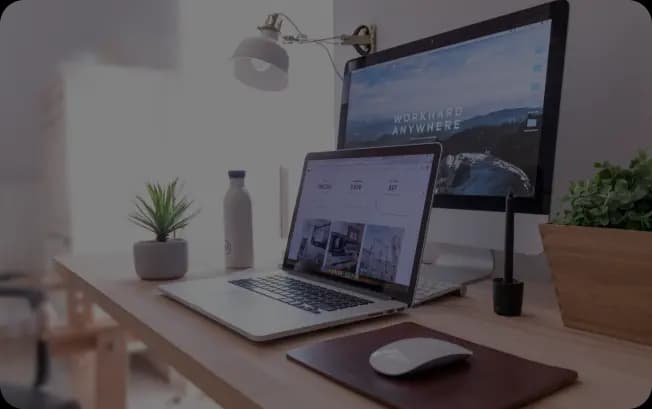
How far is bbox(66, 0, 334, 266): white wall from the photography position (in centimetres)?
178

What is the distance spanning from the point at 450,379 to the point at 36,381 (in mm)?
964

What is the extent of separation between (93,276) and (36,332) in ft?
0.99

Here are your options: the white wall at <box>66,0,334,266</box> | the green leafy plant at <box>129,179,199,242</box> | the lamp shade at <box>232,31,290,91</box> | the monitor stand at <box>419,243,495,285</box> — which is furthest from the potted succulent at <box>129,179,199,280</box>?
the white wall at <box>66,0,334,266</box>

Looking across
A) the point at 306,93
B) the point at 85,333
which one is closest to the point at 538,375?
the point at 85,333

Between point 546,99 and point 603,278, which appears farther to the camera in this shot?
point 546,99

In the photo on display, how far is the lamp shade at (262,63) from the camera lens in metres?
1.07

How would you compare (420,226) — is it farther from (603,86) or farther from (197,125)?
(197,125)

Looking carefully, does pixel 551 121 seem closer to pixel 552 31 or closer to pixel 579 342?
pixel 552 31

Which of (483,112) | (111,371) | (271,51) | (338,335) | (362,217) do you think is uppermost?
(271,51)

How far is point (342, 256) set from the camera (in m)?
0.78

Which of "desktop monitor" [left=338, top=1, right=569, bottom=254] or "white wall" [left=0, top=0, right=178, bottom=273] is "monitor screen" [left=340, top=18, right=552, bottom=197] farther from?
"white wall" [left=0, top=0, right=178, bottom=273]

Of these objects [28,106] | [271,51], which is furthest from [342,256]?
[28,106]

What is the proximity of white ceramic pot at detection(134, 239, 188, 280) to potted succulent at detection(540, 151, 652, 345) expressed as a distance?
629 mm

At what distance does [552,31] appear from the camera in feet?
2.27
